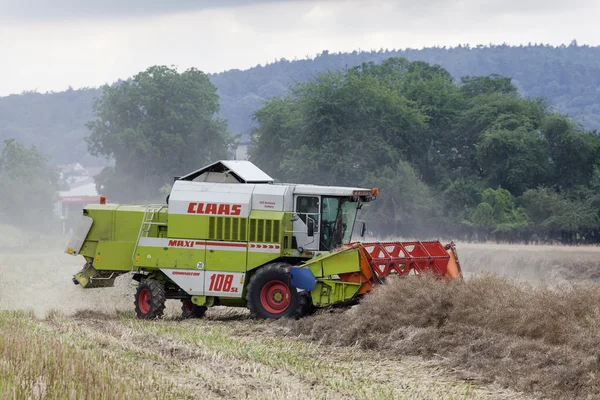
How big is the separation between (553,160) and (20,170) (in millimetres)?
49221

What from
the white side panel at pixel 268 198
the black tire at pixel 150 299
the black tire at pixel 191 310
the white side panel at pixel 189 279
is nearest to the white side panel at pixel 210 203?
the white side panel at pixel 268 198

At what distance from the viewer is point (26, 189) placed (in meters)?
83.4

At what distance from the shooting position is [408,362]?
12938mm

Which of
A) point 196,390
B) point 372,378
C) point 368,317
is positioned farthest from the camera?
point 368,317

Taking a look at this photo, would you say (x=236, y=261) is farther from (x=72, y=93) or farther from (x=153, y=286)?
(x=72, y=93)

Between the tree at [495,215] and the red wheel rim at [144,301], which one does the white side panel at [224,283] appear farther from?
the tree at [495,215]

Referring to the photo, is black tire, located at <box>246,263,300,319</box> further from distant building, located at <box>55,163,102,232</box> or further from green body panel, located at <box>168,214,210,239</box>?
distant building, located at <box>55,163,102,232</box>

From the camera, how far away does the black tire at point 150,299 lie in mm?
18359

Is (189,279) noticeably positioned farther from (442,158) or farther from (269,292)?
(442,158)

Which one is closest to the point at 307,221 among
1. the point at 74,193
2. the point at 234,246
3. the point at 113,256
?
the point at 234,246

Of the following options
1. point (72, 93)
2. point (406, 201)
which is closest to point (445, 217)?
point (406, 201)

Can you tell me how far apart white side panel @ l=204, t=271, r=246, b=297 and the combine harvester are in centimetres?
2

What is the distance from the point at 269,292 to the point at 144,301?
265cm

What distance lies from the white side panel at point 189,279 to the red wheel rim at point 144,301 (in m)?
→ 0.58
